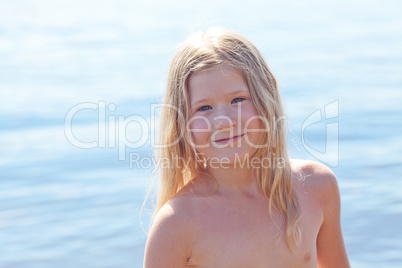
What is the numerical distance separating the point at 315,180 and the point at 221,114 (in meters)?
0.45

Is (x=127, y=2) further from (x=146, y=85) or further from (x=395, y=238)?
(x=395, y=238)

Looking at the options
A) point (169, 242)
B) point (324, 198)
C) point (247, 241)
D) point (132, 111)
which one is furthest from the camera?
point (132, 111)

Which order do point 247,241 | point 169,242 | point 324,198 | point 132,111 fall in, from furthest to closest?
point 132,111 → point 324,198 → point 247,241 → point 169,242

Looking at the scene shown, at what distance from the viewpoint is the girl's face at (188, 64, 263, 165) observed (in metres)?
2.37

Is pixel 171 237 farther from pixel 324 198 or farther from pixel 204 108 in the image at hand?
pixel 324 198

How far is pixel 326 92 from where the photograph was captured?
7.38 meters

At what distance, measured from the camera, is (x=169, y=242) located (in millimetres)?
2309

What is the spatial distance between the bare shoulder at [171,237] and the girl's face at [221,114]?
0.23m

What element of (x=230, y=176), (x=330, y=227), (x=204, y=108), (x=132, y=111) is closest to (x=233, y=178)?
(x=230, y=176)

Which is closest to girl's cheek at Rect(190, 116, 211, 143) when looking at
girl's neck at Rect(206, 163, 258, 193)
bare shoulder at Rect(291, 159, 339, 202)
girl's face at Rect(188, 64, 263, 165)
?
girl's face at Rect(188, 64, 263, 165)

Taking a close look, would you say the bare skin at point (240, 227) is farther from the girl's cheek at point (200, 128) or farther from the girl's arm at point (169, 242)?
the girl's cheek at point (200, 128)

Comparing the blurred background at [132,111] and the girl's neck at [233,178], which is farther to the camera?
the blurred background at [132,111]

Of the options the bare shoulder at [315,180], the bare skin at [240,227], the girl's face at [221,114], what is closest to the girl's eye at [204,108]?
the girl's face at [221,114]

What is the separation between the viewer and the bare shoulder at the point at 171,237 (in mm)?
2305
